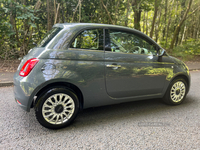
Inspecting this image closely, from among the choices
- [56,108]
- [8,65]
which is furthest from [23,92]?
[8,65]

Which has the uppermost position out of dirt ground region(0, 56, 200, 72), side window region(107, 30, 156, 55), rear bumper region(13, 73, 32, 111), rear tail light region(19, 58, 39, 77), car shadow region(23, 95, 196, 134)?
side window region(107, 30, 156, 55)

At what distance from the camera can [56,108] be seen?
2.72 meters

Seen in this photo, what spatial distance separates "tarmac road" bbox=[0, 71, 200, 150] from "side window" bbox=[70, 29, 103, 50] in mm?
1392

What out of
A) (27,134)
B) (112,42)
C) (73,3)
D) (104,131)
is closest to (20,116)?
(27,134)

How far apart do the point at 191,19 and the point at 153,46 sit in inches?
814

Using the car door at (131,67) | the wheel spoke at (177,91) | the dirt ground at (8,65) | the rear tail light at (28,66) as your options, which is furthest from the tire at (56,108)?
the dirt ground at (8,65)

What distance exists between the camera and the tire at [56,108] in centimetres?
261

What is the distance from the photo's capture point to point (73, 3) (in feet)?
31.0

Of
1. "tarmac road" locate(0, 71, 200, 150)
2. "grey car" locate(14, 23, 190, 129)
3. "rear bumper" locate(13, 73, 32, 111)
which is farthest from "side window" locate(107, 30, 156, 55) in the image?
"rear bumper" locate(13, 73, 32, 111)

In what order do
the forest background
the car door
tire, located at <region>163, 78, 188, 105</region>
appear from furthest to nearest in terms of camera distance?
the forest background → tire, located at <region>163, 78, 188, 105</region> → the car door

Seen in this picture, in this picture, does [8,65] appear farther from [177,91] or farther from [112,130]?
[177,91]

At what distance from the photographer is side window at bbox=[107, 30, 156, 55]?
3.16 meters

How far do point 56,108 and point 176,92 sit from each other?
9.16 ft

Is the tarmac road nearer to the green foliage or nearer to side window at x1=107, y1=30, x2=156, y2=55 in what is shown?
side window at x1=107, y1=30, x2=156, y2=55
